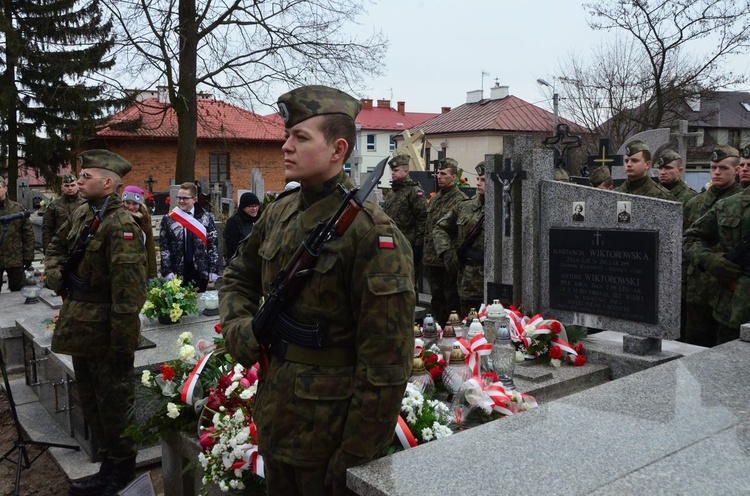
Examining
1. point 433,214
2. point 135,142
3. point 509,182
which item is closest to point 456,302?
point 433,214

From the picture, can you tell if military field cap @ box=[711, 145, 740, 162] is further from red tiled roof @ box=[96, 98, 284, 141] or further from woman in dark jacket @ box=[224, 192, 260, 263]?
red tiled roof @ box=[96, 98, 284, 141]

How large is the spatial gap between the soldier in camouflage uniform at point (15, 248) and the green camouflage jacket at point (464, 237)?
6.61m

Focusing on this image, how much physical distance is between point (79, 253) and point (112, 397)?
38.8 inches

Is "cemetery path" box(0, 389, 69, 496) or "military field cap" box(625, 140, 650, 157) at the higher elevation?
"military field cap" box(625, 140, 650, 157)

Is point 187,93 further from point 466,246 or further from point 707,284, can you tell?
point 707,284

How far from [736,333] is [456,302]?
3447 millimetres

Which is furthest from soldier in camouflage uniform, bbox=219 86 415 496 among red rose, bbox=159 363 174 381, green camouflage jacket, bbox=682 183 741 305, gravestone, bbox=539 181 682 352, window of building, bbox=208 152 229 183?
window of building, bbox=208 152 229 183

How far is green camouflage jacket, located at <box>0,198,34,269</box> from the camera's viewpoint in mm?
10820

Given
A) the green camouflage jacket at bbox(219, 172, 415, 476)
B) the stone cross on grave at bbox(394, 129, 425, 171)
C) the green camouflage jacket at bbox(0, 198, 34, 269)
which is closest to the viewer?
the green camouflage jacket at bbox(219, 172, 415, 476)

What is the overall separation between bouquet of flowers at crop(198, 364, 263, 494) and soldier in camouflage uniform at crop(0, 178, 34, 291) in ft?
25.6

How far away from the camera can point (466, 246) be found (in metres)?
7.66

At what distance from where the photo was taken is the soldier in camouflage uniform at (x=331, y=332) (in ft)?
8.42

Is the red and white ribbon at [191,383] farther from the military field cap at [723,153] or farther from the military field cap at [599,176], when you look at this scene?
the military field cap at [599,176]

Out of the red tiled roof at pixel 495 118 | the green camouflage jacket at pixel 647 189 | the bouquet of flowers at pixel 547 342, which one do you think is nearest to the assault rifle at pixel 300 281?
the bouquet of flowers at pixel 547 342
